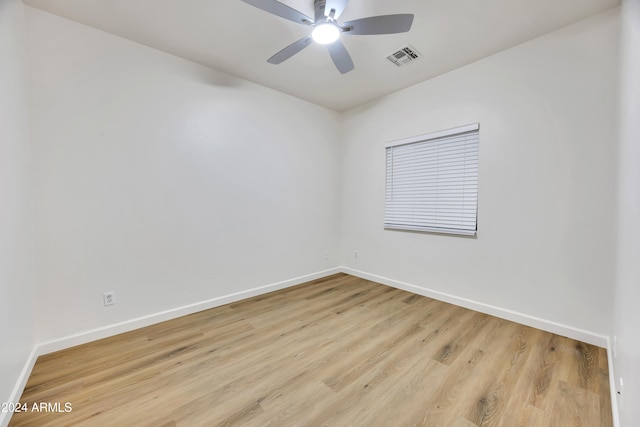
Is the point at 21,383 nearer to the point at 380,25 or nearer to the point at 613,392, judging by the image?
the point at 380,25

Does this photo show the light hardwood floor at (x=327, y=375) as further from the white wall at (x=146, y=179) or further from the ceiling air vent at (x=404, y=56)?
the ceiling air vent at (x=404, y=56)

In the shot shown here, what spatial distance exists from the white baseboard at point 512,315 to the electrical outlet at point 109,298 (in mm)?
3012

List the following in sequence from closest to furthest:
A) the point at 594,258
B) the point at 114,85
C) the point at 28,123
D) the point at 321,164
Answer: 1. the point at 28,123
2. the point at 594,258
3. the point at 114,85
4. the point at 321,164

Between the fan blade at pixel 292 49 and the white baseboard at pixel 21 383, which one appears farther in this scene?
the fan blade at pixel 292 49

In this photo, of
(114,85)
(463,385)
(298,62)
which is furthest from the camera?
(298,62)

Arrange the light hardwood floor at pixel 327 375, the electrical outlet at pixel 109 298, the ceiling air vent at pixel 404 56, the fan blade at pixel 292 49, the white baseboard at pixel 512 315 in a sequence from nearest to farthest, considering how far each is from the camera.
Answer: the light hardwood floor at pixel 327 375 < the fan blade at pixel 292 49 < the white baseboard at pixel 512 315 < the electrical outlet at pixel 109 298 < the ceiling air vent at pixel 404 56

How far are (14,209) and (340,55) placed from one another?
2404 mm

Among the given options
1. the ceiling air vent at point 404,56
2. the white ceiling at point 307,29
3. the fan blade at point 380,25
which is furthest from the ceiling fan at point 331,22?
the ceiling air vent at point 404,56

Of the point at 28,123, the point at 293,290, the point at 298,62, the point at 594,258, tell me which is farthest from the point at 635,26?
the point at 28,123

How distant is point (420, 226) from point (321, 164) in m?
1.68

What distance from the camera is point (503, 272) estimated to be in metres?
2.51

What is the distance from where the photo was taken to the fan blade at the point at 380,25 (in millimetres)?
1629

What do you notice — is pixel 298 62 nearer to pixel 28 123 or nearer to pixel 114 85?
pixel 114 85

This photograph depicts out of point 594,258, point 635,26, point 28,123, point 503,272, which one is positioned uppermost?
point 635,26
